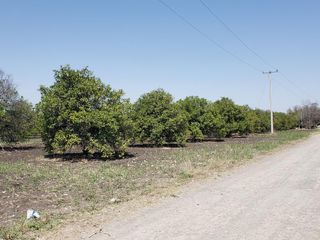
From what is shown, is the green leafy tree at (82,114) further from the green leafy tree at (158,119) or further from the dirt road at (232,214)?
the green leafy tree at (158,119)

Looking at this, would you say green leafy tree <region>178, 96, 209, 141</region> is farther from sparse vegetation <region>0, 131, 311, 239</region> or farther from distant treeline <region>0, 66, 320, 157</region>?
sparse vegetation <region>0, 131, 311, 239</region>

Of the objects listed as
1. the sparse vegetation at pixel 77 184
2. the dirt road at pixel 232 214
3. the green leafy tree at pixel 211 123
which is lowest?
the dirt road at pixel 232 214

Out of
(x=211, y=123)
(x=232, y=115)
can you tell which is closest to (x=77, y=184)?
(x=211, y=123)

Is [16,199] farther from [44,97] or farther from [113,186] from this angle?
[44,97]

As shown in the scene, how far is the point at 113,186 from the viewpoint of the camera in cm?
1246

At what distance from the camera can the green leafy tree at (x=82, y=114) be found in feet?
67.8

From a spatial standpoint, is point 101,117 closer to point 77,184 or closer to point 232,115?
point 77,184

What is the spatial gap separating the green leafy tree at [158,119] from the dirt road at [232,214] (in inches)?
745

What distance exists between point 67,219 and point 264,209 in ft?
13.4

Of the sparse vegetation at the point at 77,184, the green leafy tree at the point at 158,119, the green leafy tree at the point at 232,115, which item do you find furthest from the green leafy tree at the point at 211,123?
the sparse vegetation at the point at 77,184

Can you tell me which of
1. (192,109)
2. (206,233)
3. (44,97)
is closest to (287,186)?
(206,233)

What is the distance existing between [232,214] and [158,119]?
23.9 m

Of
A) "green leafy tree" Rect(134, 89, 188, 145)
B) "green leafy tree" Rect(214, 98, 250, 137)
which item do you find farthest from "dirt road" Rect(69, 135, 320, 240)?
"green leafy tree" Rect(214, 98, 250, 137)

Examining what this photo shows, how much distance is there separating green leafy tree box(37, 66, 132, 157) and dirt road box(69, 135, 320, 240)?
351 inches
